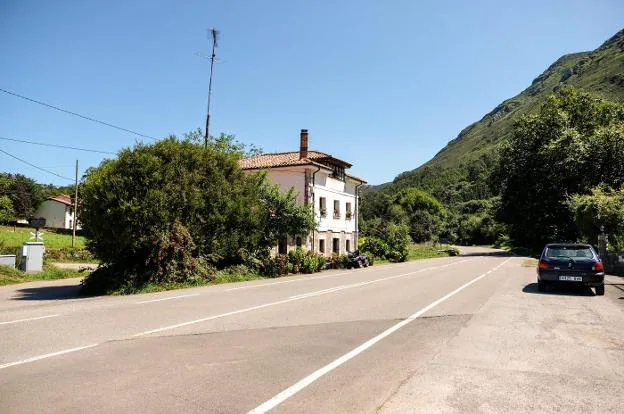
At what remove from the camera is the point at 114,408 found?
4230 mm

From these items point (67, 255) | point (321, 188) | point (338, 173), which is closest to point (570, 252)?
point (321, 188)

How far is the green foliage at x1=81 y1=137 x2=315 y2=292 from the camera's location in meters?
16.0

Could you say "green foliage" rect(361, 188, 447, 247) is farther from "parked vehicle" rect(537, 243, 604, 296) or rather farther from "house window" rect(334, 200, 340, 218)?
"parked vehicle" rect(537, 243, 604, 296)

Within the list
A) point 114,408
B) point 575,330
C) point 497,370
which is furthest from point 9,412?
point 575,330

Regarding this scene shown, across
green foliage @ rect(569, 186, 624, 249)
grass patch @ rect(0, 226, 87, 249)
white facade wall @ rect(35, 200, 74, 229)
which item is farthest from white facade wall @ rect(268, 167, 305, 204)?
white facade wall @ rect(35, 200, 74, 229)

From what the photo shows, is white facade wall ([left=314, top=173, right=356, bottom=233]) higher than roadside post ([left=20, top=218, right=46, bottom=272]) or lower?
higher

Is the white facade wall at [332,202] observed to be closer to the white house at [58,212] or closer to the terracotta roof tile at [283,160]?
the terracotta roof tile at [283,160]

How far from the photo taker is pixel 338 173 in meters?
37.5

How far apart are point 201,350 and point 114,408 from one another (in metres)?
2.32

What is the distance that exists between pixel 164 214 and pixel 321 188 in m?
18.7

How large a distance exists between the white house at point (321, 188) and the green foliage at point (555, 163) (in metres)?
22.8

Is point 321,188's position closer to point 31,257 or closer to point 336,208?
point 336,208

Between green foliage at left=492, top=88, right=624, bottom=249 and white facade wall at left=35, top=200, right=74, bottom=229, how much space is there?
236 feet

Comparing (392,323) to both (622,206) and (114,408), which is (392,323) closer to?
(114,408)
